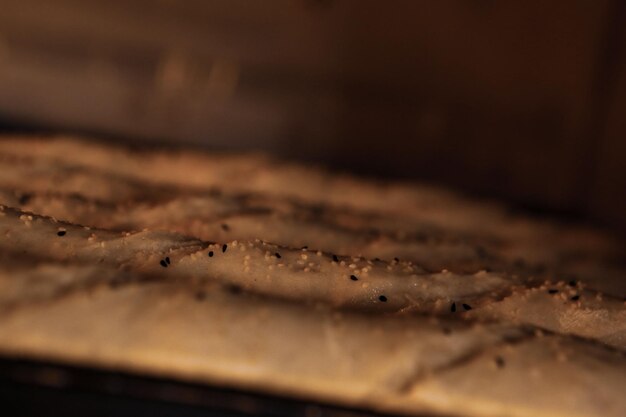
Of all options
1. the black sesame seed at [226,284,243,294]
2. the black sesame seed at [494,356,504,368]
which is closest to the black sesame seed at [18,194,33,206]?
the black sesame seed at [226,284,243,294]

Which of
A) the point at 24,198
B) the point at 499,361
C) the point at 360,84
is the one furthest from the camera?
the point at 360,84

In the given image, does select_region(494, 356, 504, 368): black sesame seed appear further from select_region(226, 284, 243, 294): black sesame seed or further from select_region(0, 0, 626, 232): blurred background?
select_region(0, 0, 626, 232): blurred background

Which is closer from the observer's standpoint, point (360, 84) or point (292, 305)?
point (292, 305)

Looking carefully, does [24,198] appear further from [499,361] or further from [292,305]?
[499,361]

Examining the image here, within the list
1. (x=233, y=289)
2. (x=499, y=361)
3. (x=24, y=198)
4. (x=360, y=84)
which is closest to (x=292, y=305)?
(x=233, y=289)

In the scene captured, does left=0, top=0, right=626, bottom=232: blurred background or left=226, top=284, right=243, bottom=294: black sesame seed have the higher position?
left=0, top=0, right=626, bottom=232: blurred background

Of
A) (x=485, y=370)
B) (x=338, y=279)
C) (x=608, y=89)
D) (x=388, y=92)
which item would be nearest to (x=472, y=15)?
(x=388, y=92)

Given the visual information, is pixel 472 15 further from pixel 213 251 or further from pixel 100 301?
pixel 100 301
